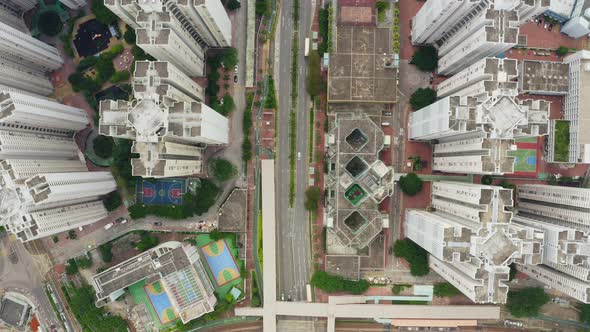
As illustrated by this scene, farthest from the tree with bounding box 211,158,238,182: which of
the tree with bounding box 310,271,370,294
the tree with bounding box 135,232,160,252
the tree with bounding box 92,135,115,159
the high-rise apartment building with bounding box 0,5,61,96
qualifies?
the high-rise apartment building with bounding box 0,5,61,96

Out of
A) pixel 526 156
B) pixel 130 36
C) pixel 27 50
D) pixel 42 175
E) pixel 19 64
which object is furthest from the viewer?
pixel 130 36

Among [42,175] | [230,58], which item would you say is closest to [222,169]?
[230,58]

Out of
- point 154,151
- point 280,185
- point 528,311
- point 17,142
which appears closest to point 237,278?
point 280,185

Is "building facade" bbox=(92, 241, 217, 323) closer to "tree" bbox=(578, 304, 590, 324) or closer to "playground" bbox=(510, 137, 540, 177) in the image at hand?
"playground" bbox=(510, 137, 540, 177)

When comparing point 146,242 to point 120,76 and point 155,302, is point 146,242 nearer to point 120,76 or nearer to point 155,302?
point 155,302

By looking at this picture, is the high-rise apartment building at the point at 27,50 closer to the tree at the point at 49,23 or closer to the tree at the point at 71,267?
the tree at the point at 49,23

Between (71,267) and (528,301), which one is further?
(71,267)

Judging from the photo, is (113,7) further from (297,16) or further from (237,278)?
(237,278)
